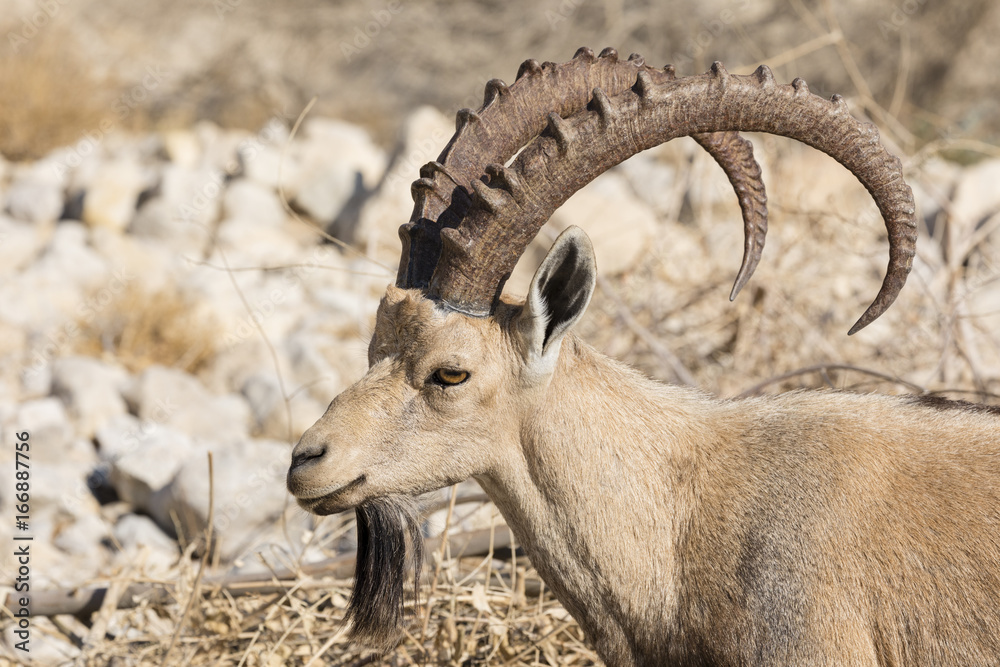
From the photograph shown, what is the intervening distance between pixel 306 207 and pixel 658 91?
8484mm

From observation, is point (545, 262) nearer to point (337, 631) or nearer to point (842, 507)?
point (842, 507)

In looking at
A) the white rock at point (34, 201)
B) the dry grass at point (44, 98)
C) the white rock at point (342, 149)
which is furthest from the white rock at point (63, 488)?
the dry grass at point (44, 98)

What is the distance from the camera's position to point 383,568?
336 centimetres

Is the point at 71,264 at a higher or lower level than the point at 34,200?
lower

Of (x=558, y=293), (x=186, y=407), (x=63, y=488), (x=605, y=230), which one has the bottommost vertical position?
(x=63, y=488)

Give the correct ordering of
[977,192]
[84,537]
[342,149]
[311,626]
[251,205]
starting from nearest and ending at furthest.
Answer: [311,626]
[84,537]
[977,192]
[251,205]
[342,149]

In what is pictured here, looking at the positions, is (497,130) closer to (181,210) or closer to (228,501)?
(228,501)

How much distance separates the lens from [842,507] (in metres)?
2.96

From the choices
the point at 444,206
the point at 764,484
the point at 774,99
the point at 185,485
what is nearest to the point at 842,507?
the point at 764,484

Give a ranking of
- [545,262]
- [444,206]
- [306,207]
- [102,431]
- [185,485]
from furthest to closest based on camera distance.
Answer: [306,207]
[102,431]
[185,485]
[444,206]
[545,262]

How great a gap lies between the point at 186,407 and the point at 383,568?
14.6 ft

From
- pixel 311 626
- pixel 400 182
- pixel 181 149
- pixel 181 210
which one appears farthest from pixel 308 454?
pixel 181 149

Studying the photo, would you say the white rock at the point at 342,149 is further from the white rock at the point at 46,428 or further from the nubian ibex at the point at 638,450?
the nubian ibex at the point at 638,450

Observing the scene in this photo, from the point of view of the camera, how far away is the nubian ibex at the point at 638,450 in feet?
9.52
